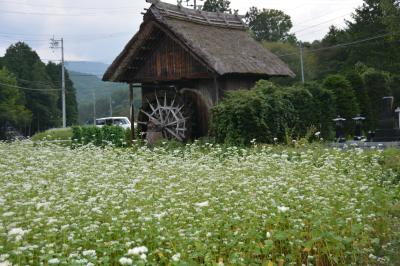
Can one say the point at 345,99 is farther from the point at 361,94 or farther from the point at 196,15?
the point at 196,15

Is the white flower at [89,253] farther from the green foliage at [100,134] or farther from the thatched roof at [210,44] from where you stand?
the green foliage at [100,134]

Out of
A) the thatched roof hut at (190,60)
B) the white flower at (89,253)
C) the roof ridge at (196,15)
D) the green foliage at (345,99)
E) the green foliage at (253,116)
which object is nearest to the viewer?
the white flower at (89,253)

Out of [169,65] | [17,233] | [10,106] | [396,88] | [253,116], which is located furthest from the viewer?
[10,106]

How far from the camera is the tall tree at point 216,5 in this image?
43500mm

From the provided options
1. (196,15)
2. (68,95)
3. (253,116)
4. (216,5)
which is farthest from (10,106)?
(253,116)

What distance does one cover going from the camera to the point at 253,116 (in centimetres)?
1580

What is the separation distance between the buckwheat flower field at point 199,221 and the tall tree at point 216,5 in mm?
36732

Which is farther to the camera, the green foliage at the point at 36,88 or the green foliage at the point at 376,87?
the green foliage at the point at 36,88

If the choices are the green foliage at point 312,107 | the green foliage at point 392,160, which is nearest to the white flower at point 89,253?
the green foliage at point 392,160

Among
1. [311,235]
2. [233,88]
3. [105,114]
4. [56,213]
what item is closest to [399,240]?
[311,235]

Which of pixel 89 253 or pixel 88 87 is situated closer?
pixel 89 253

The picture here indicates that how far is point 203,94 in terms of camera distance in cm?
1977

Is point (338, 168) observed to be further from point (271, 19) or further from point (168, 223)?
point (271, 19)

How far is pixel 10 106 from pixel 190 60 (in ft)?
127
